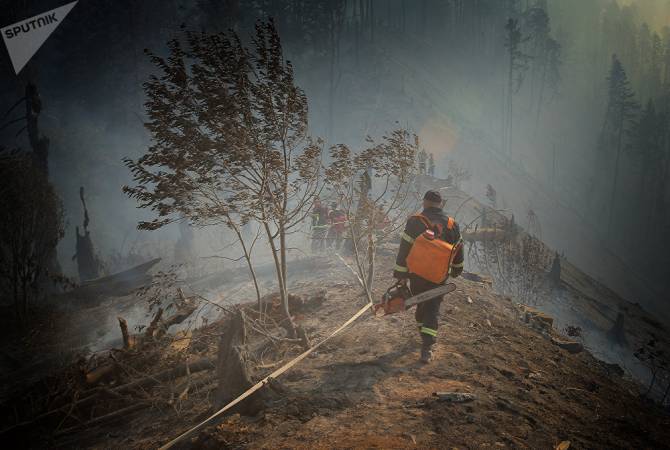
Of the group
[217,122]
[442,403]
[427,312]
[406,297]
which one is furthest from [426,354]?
[217,122]

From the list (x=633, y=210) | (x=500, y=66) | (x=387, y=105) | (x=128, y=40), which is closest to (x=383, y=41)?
(x=387, y=105)

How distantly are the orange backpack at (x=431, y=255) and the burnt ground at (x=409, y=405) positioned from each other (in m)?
1.28

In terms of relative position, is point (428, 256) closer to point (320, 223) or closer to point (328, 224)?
point (328, 224)

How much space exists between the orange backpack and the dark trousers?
0.11 meters

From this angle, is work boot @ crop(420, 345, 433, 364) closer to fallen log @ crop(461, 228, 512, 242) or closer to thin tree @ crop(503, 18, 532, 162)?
fallen log @ crop(461, 228, 512, 242)

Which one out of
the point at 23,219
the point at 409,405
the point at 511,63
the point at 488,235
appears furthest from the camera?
the point at 511,63

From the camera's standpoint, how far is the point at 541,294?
13836mm

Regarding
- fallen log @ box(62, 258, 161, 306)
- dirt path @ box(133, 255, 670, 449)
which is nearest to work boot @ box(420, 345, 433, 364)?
dirt path @ box(133, 255, 670, 449)

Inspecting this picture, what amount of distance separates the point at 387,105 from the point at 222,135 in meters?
36.9

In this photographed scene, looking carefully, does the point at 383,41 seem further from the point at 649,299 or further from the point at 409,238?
the point at 409,238

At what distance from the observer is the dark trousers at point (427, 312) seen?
4.87m

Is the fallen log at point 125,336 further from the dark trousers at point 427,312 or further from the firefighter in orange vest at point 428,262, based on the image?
the dark trousers at point 427,312

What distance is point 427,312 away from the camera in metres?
4.91

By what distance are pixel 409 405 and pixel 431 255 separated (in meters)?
1.89
